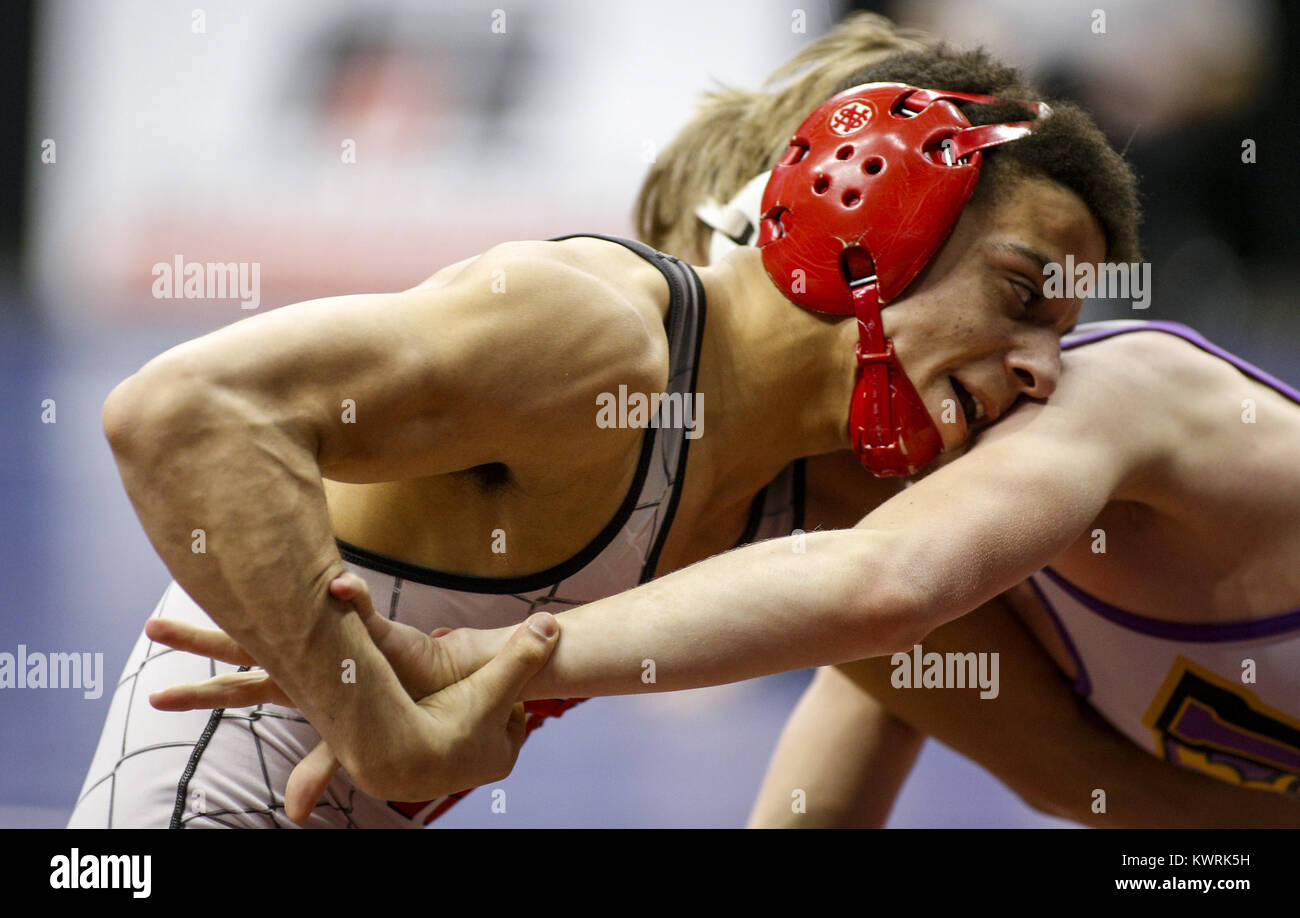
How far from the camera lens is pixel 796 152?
7.07 ft

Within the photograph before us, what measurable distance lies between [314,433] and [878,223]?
94 cm

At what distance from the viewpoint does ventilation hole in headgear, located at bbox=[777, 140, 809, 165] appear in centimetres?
215

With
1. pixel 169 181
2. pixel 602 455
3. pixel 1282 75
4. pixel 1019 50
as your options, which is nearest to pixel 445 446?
pixel 602 455

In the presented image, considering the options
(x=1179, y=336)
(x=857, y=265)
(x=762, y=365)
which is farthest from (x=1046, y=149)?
(x=762, y=365)

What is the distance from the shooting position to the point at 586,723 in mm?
4211

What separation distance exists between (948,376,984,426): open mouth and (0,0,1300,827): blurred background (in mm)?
4541

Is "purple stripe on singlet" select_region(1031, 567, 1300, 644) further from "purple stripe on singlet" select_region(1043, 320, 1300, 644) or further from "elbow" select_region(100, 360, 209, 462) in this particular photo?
"elbow" select_region(100, 360, 209, 462)

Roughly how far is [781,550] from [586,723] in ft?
8.56

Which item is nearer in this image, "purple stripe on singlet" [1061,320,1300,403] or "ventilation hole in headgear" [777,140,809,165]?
"ventilation hole in headgear" [777,140,809,165]

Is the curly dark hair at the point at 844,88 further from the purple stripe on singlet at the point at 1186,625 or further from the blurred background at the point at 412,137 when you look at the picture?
the blurred background at the point at 412,137

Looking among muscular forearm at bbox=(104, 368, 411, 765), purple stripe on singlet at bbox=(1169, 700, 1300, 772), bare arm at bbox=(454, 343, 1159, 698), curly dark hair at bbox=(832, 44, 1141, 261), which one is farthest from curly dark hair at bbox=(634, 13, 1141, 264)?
muscular forearm at bbox=(104, 368, 411, 765)

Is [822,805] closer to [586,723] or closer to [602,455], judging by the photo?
[602,455]

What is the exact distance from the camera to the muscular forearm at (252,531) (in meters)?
1.45

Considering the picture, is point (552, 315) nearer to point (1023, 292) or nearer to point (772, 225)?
point (772, 225)
